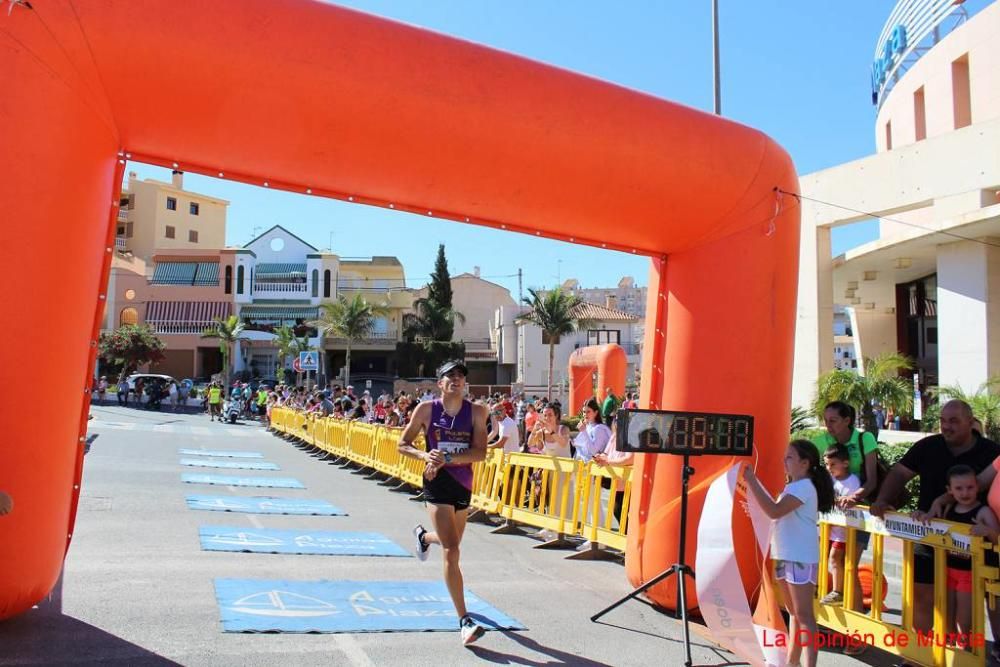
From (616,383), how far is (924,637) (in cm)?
1781

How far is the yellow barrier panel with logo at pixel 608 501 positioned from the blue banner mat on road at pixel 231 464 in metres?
9.05

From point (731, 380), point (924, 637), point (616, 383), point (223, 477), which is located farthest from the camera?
point (616, 383)

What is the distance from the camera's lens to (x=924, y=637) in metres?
5.02

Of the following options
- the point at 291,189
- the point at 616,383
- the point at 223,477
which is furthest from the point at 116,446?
the point at 291,189

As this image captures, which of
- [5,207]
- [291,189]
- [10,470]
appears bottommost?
[10,470]

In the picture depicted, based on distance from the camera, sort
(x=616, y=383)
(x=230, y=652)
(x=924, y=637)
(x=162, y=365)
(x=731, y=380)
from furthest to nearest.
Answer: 1. (x=162, y=365)
2. (x=616, y=383)
3. (x=731, y=380)
4. (x=924, y=637)
5. (x=230, y=652)

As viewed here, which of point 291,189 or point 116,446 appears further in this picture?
point 116,446

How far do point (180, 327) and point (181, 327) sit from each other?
0.06 m

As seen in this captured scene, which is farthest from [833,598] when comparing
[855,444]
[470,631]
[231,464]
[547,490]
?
[231,464]

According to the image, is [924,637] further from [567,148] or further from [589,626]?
[567,148]

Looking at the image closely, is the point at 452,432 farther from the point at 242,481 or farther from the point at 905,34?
the point at 905,34

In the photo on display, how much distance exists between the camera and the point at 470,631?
5055 millimetres

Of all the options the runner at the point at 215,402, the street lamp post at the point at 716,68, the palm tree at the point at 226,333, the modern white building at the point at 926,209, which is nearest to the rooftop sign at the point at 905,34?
the modern white building at the point at 926,209

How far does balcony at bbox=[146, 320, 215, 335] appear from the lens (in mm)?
56562
